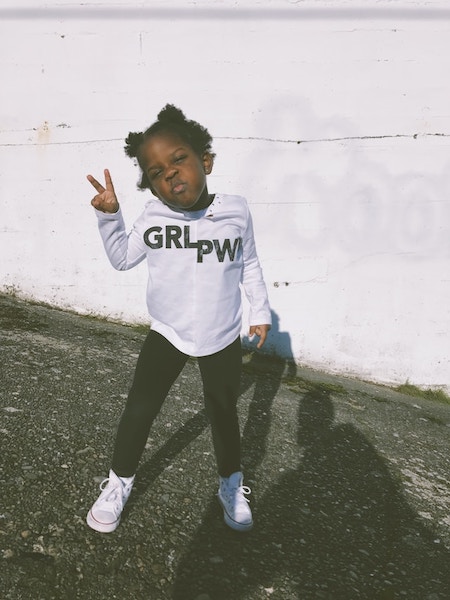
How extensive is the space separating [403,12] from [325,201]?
147 centimetres

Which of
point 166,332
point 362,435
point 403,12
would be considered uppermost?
point 403,12

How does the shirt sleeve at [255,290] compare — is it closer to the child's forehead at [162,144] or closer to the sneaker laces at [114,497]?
the child's forehead at [162,144]

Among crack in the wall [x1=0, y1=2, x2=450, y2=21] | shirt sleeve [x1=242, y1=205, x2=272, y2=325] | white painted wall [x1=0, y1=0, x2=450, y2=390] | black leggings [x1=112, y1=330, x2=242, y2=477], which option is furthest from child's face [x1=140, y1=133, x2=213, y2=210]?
crack in the wall [x1=0, y1=2, x2=450, y2=21]

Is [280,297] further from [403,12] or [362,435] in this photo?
[403,12]

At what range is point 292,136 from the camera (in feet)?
13.0

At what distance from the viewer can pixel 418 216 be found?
399cm

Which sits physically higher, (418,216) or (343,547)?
(418,216)

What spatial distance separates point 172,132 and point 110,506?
1.52 m

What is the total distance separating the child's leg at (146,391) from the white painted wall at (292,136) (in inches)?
90.6

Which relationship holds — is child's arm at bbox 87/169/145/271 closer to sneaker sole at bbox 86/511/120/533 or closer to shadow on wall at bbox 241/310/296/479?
sneaker sole at bbox 86/511/120/533

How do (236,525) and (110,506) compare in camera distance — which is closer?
(110,506)

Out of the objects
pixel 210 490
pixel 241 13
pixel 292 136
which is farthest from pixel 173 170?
pixel 241 13

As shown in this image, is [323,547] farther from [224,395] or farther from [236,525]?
[224,395]

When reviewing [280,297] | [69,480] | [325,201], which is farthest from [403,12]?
[69,480]
